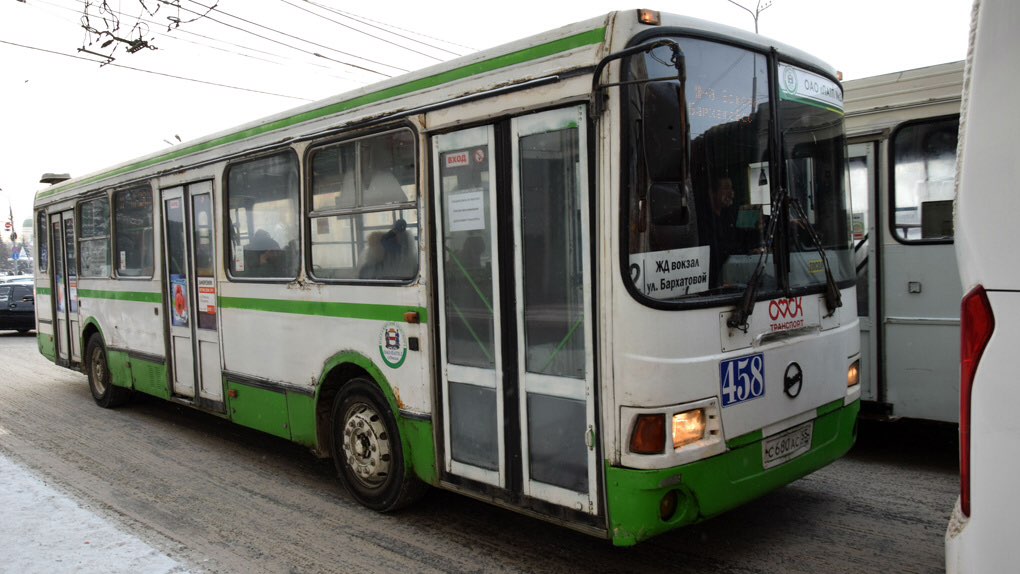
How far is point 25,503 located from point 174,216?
9.54 feet

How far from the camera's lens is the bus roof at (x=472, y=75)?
3615 millimetres

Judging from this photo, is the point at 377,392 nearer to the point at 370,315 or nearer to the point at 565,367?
the point at 370,315

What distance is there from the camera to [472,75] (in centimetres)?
427

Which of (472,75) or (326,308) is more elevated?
(472,75)

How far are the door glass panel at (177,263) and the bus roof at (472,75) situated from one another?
80 centimetres

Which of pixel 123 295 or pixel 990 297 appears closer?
pixel 990 297

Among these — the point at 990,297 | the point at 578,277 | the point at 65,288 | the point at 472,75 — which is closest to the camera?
the point at 990,297

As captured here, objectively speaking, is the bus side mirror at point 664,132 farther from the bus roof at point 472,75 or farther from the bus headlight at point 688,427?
the bus headlight at point 688,427

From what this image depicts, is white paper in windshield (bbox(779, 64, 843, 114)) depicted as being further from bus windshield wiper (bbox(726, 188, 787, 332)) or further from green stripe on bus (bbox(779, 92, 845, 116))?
bus windshield wiper (bbox(726, 188, 787, 332))

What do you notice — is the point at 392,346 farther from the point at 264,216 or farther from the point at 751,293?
the point at 751,293

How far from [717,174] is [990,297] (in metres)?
1.77

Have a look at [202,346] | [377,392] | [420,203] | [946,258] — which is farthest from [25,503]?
[946,258]

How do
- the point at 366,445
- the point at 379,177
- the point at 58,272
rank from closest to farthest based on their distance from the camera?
the point at 379,177 → the point at 366,445 → the point at 58,272

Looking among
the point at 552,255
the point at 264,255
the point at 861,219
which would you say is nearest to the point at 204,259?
the point at 264,255
